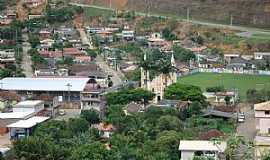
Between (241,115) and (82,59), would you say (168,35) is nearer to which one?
(82,59)

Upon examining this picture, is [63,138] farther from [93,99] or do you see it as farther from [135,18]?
[135,18]

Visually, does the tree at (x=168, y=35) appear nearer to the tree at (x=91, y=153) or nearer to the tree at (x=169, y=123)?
the tree at (x=169, y=123)

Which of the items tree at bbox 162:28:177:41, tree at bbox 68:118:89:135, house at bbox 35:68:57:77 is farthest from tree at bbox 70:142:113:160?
tree at bbox 162:28:177:41

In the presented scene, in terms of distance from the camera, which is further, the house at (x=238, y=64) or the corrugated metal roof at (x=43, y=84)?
the house at (x=238, y=64)

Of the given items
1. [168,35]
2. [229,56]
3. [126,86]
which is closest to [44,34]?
[168,35]

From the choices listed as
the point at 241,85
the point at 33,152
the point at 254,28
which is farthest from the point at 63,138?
the point at 254,28

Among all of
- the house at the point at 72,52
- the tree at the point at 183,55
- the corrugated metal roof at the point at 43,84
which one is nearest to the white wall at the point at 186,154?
the corrugated metal roof at the point at 43,84

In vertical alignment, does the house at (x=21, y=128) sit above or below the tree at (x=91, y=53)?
below

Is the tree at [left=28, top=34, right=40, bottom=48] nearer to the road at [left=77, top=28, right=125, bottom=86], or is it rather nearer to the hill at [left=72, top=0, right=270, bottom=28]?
the road at [left=77, top=28, right=125, bottom=86]
